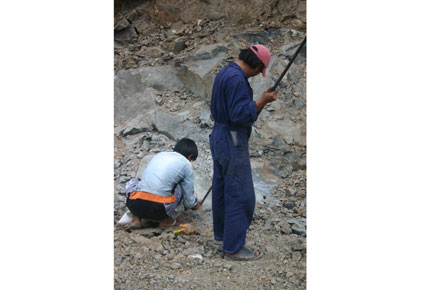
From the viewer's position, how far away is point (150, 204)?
2.81 meters

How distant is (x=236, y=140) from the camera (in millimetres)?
2332

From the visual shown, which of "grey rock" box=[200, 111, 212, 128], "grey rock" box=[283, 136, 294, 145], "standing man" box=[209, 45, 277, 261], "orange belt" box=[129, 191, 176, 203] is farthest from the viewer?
"grey rock" box=[200, 111, 212, 128]

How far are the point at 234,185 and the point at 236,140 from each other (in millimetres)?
260

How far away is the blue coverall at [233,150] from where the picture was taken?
89.4 inches

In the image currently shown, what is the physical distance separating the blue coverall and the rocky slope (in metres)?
0.23

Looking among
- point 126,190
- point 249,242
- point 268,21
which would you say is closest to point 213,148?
point 249,242

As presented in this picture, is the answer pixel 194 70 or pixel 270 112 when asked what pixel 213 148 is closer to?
pixel 270 112

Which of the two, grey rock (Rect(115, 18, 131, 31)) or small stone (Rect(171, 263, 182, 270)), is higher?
grey rock (Rect(115, 18, 131, 31))

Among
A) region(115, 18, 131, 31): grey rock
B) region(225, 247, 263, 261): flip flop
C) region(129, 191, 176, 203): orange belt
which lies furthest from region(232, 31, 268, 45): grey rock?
region(225, 247, 263, 261): flip flop

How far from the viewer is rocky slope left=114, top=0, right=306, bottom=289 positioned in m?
2.51

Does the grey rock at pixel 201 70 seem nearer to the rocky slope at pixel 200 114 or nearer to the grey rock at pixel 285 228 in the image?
the rocky slope at pixel 200 114

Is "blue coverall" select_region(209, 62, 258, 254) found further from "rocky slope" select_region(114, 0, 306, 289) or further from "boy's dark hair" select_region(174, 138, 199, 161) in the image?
"boy's dark hair" select_region(174, 138, 199, 161)

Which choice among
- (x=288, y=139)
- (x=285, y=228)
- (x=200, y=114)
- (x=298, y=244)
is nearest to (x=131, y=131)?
(x=200, y=114)

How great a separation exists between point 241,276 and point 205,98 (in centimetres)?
212
